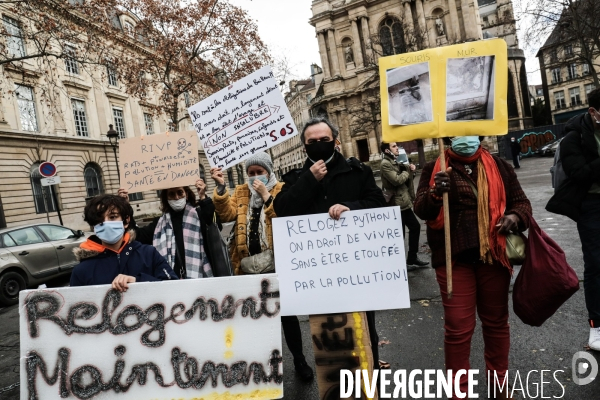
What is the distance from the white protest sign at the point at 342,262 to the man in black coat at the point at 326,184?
18 centimetres

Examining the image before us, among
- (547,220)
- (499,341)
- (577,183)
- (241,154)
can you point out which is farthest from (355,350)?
(547,220)

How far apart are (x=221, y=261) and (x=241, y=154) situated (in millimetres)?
934

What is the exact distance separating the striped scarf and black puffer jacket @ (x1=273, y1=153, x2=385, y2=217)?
1.07 meters

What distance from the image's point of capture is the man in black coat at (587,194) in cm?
287

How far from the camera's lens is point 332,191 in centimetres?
249

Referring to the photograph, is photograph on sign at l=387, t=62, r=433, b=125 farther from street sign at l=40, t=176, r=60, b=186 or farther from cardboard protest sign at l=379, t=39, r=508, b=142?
street sign at l=40, t=176, r=60, b=186

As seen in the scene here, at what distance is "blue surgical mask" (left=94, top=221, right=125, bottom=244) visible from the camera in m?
2.40

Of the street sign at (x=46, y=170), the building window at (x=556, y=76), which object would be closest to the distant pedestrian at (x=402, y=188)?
the street sign at (x=46, y=170)

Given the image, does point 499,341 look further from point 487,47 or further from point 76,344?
point 76,344

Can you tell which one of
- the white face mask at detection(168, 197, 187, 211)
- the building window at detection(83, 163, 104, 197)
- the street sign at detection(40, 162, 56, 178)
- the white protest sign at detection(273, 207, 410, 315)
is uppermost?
the building window at detection(83, 163, 104, 197)

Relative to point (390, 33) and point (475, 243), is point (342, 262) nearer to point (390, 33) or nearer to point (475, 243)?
point (475, 243)

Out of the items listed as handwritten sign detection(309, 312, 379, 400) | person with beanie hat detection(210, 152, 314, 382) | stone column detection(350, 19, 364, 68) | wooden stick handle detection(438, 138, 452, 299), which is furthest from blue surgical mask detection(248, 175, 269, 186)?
stone column detection(350, 19, 364, 68)

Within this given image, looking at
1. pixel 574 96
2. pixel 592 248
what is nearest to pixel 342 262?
pixel 592 248

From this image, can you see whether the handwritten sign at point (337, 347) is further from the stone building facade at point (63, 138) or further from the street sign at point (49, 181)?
the stone building facade at point (63, 138)
